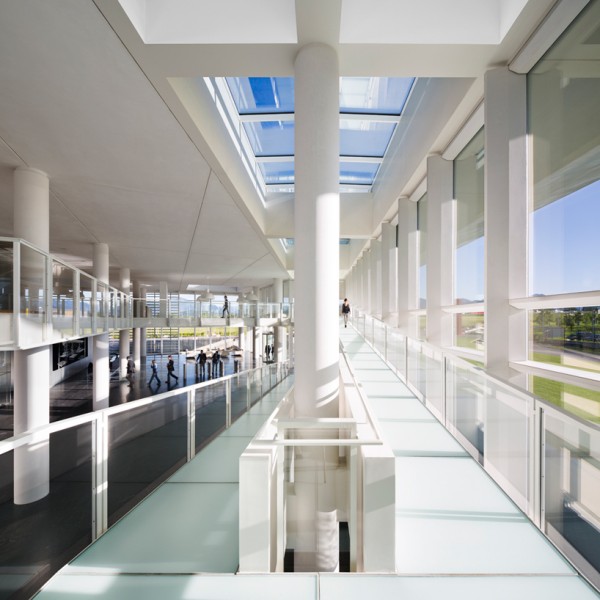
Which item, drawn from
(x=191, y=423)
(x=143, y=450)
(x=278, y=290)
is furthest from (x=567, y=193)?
(x=278, y=290)

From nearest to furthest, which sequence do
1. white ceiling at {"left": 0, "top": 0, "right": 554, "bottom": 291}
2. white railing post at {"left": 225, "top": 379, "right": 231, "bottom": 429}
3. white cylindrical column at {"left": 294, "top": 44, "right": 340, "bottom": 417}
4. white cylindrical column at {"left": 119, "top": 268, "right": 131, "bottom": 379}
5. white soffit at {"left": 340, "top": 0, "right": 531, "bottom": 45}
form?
1. white ceiling at {"left": 0, "top": 0, "right": 554, "bottom": 291}
2. white soffit at {"left": 340, "top": 0, "right": 531, "bottom": 45}
3. white cylindrical column at {"left": 294, "top": 44, "right": 340, "bottom": 417}
4. white railing post at {"left": 225, "top": 379, "right": 231, "bottom": 429}
5. white cylindrical column at {"left": 119, "top": 268, "right": 131, "bottom": 379}

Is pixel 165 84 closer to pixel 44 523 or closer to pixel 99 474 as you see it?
pixel 99 474

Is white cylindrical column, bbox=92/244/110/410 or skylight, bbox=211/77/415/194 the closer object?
skylight, bbox=211/77/415/194

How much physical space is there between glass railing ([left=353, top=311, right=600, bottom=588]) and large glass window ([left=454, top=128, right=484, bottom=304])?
2.59m

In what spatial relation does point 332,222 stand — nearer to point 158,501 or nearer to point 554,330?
point 554,330

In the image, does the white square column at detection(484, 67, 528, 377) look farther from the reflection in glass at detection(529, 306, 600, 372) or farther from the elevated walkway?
the elevated walkway

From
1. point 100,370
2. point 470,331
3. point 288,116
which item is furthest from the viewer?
point 100,370

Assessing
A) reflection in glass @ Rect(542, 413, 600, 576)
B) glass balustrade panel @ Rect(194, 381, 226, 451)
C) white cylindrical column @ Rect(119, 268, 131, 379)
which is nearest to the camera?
reflection in glass @ Rect(542, 413, 600, 576)

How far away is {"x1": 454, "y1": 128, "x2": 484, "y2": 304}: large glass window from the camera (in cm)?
565

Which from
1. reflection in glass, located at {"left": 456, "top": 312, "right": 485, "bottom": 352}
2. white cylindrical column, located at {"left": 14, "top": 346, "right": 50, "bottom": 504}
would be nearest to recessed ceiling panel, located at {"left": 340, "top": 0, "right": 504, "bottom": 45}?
reflection in glass, located at {"left": 456, "top": 312, "right": 485, "bottom": 352}

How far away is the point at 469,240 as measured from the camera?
6094mm

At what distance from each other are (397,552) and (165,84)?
16.7 feet

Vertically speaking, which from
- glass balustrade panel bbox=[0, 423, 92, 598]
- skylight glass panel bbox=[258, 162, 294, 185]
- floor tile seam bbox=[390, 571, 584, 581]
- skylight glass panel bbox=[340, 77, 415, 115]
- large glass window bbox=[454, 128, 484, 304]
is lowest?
glass balustrade panel bbox=[0, 423, 92, 598]

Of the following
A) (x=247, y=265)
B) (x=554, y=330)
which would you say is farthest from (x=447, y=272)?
(x=247, y=265)
